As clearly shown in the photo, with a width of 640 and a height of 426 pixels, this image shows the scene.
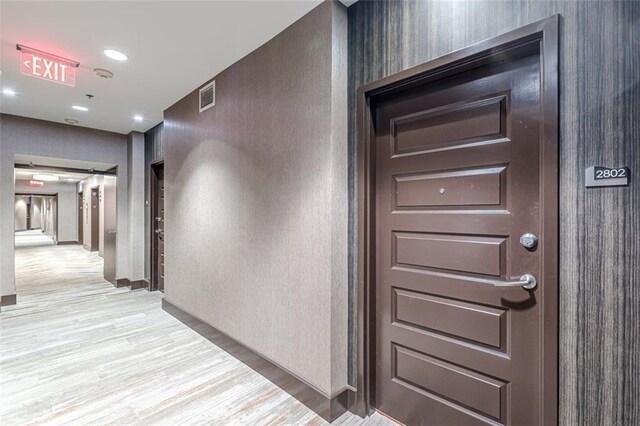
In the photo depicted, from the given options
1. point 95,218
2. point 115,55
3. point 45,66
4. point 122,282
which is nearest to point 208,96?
point 115,55

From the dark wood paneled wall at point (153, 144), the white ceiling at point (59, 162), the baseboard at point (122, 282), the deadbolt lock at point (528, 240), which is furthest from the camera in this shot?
the baseboard at point (122, 282)

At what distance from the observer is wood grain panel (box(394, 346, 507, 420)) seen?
5.11ft

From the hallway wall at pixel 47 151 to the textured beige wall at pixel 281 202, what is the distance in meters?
2.95

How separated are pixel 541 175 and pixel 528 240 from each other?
12.2 inches

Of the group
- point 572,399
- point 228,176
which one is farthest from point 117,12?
point 572,399

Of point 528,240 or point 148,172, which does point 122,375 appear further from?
point 148,172

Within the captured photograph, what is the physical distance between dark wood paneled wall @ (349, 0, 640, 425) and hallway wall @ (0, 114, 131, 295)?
20.4 feet

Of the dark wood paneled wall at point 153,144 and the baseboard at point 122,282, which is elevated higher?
the dark wood paneled wall at point 153,144

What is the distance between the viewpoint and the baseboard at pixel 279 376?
6.57ft

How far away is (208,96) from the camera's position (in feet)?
10.9

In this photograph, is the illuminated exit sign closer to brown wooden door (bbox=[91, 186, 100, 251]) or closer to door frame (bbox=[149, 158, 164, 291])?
door frame (bbox=[149, 158, 164, 291])

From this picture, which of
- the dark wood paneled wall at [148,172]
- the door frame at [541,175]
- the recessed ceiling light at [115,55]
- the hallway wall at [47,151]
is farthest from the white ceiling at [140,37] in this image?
the dark wood paneled wall at [148,172]

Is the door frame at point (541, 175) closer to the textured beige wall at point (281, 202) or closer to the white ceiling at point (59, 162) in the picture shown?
the textured beige wall at point (281, 202)

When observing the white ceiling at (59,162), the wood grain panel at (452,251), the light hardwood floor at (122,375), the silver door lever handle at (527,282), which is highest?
the white ceiling at (59,162)
